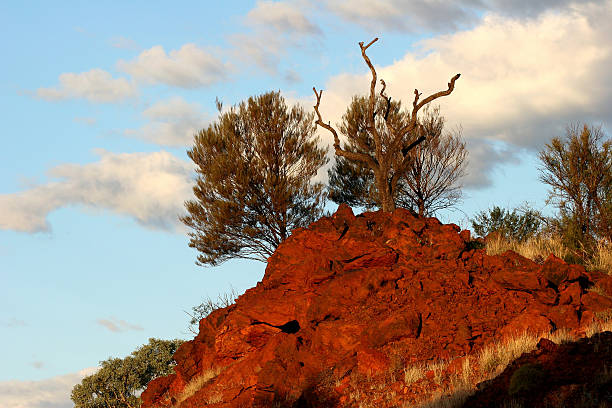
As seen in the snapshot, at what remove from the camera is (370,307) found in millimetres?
14906

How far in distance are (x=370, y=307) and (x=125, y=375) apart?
49.8 ft

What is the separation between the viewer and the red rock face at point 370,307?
45.6 feet

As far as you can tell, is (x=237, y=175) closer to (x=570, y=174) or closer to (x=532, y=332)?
(x=570, y=174)

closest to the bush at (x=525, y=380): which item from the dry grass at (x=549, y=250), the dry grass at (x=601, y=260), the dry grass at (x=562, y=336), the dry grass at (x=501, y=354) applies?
the dry grass at (x=501, y=354)

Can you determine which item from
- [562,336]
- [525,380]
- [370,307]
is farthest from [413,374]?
[562,336]

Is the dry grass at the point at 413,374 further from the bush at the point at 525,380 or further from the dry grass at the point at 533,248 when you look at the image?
the dry grass at the point at 533,248

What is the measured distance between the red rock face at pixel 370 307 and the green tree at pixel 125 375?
8.63 meters

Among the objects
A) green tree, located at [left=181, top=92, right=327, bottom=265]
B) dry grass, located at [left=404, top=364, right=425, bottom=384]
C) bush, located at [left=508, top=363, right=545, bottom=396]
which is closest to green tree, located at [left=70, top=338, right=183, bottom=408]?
green tree, located at [left=181, top=92, right=327, bottom=265]

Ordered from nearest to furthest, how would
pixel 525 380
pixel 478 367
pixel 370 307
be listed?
1. pixel 525 380
2. pixel 478 367
3. pixel 370 307

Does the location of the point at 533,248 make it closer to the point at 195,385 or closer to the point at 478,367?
the point at 478,367

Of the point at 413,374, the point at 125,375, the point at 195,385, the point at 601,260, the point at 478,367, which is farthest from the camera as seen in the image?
the point at 125,375

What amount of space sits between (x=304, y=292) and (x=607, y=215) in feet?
44.1

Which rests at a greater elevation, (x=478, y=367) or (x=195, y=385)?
(x=195, y=385)

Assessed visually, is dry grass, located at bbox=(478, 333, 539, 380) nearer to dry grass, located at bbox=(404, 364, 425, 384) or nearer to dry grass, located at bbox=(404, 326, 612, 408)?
dry grass, located at bbox=(404, 326, 612, 408)
